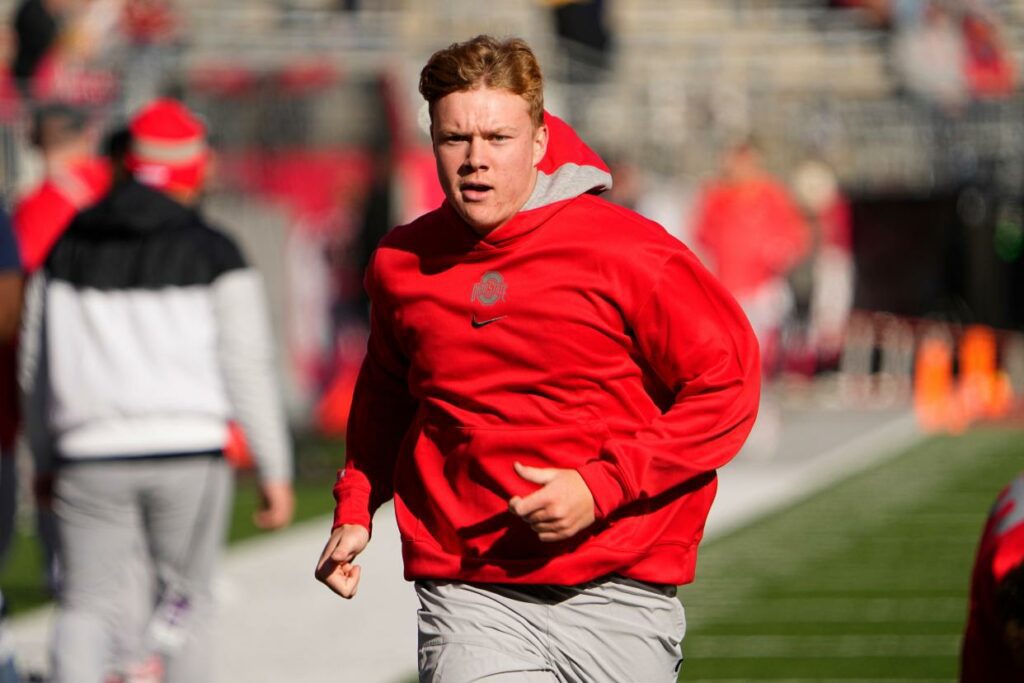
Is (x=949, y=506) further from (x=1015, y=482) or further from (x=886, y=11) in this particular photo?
(x=886, y=11)

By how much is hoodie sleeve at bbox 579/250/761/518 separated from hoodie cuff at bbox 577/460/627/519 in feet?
0.07

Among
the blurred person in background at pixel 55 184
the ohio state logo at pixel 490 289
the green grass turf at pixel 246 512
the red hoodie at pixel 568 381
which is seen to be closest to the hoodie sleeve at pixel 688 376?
the red hoodie at pixel 568 381

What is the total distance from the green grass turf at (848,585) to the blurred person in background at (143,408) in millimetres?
2624

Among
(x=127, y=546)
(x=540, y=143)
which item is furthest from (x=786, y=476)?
(x=540, y=143)

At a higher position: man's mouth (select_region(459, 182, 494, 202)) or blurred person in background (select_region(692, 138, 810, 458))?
man's mouth (select_region(459, 182, 494, 202))

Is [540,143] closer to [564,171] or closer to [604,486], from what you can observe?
[564,171]

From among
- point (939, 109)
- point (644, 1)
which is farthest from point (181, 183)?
point (644, 1)

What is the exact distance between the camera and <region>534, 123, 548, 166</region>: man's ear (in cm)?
418

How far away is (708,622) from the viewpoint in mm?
9781

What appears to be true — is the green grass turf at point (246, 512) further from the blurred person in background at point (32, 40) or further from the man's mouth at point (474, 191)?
the man's mouth at point (474, 191)

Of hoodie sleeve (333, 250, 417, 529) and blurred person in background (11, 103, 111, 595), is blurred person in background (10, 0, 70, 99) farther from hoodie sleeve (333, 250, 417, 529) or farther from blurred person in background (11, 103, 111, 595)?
hoodie sleeve (333, 250, 417, 529)

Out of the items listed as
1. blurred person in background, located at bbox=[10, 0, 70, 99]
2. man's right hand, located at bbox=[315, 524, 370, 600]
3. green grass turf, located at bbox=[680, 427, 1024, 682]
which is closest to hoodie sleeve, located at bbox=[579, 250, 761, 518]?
man's right hand, located at bbox=[315, 524, 370, 600]

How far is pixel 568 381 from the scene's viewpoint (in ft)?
13.4

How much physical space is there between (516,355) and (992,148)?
885 inches
